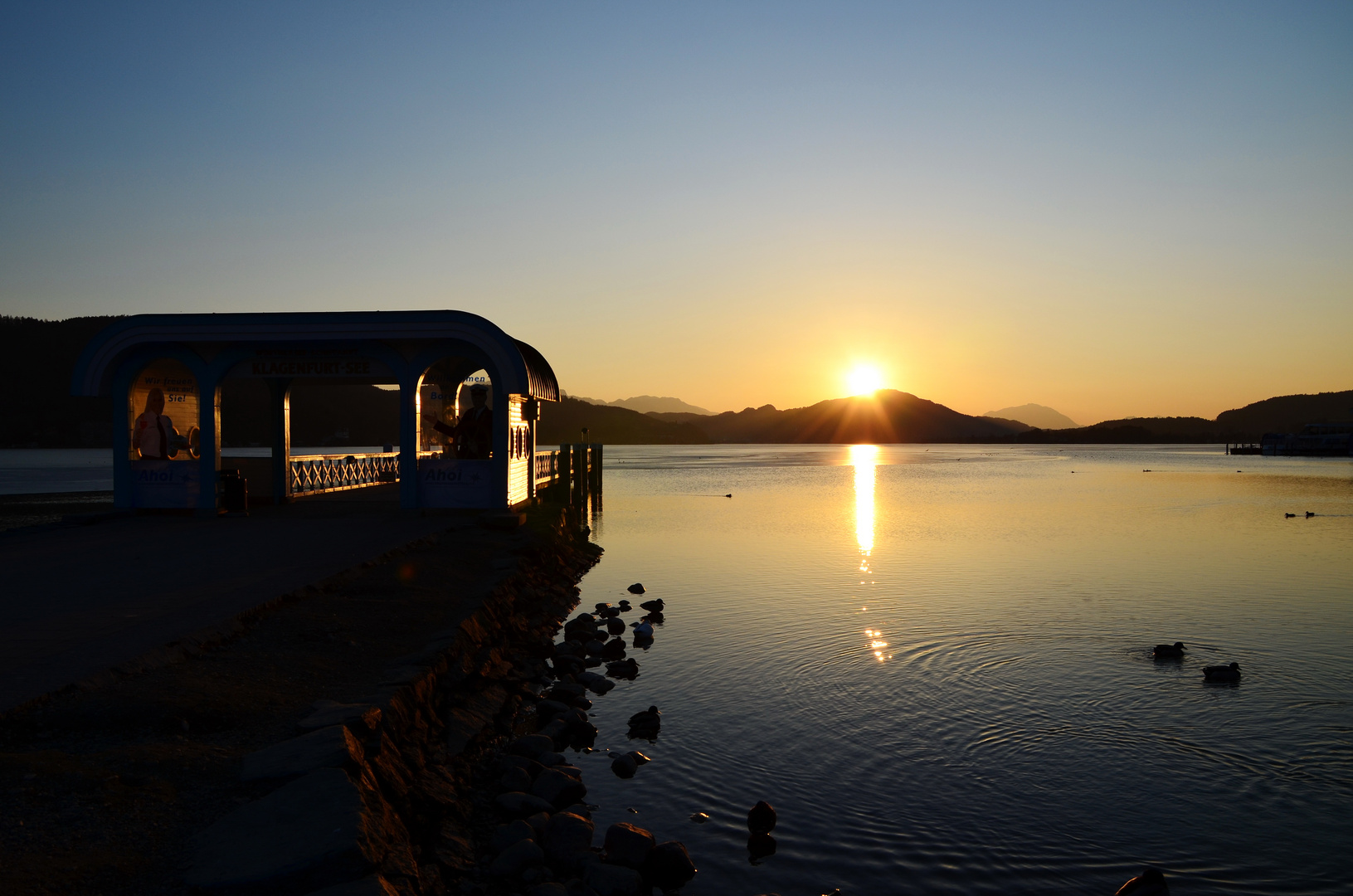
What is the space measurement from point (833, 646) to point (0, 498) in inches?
1477

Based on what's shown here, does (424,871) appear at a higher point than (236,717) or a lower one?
lower

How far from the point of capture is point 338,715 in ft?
22.2

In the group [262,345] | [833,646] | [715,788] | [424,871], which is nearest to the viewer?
[424,871]

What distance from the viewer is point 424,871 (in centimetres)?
594

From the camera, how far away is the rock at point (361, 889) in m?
4.56

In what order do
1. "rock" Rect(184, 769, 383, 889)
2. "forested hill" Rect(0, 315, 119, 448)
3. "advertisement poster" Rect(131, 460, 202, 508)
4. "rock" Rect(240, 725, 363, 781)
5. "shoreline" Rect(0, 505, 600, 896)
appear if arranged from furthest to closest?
"forested hill" Rect(0, 315, 119, 448)
"advertisement poster" Rect(131, 460, 202, 508)
"rock" Rect(240, 725, 363, 781)
"shoreline" Rect(0, 505, 600, 896)
"rock" Rect(184, 769, 383, 889)

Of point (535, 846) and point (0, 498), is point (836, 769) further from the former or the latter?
point (0, 498)

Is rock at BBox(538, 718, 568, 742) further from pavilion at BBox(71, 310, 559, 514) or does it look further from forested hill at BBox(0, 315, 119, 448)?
forested hill at BBox(0, 315, 119, 448)

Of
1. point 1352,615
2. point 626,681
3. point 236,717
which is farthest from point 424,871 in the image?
point 1352,615

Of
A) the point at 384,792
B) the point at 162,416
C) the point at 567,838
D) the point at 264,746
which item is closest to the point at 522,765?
the point at 567,838

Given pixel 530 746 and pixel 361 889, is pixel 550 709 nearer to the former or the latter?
pixel 530 746

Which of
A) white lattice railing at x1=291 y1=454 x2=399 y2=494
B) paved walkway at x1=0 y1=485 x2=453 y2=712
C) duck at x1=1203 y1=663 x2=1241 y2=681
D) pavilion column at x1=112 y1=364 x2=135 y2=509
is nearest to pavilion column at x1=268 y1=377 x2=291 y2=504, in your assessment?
white lattice railing at x1=291 y1=454 x2=399 y2=494

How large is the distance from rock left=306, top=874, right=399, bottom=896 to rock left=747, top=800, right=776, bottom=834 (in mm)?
3856

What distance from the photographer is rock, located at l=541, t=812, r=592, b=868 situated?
21.6 ft
